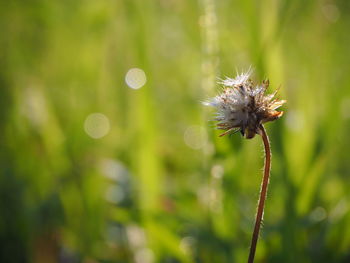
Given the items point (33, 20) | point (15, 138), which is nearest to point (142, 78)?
point (15, 138)

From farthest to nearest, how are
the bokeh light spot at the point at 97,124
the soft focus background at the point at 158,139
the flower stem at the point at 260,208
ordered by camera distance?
the bokeh light spot at the point at 97,124 < the soft focus background at the point at 158,139 < the flower stem at the point at 260,208

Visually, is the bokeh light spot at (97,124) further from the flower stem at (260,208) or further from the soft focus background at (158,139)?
the flower stem at (260,208)

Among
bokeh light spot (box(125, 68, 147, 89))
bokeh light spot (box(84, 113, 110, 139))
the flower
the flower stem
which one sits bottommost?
the flower stem

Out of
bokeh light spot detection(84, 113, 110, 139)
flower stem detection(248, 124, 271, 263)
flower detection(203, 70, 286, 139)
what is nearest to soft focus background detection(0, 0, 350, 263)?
bokeh light spot detection(84, 113, 110, 139)

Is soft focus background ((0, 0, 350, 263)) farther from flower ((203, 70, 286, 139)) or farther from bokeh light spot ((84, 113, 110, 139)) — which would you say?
flower ((203, 70, 286, 139))

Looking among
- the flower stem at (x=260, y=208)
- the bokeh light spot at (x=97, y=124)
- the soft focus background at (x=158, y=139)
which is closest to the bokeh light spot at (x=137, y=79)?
the soft focus background at (x=158, y=139)

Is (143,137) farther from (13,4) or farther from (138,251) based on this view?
(13,4)
